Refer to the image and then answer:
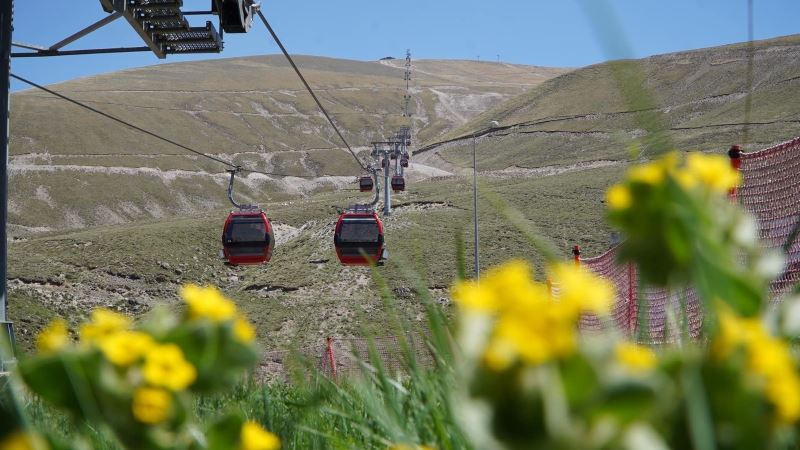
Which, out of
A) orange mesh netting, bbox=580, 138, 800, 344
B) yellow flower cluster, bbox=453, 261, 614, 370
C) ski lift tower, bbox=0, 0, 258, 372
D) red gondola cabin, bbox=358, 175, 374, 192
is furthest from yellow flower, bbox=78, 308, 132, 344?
red gondola cabin, bbox=358, 175, 374, 192

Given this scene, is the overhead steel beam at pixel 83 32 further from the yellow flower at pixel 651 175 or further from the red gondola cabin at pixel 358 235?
Answer: the yellow flower at pixel 651 175

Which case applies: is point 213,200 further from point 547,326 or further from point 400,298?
point 547,326

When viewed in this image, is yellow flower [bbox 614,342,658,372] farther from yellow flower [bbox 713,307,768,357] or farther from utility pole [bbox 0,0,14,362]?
utility pole [bbox 0,0,14,362]

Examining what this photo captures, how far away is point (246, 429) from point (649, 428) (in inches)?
12.3

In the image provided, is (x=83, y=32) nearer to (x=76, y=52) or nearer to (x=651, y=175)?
(x=76, y=52)

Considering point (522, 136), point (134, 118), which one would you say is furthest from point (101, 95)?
point (522, 136)

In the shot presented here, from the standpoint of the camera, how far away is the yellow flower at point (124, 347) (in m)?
0.64

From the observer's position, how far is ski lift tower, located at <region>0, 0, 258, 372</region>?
9570 millimetres

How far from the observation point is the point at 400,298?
35969mm

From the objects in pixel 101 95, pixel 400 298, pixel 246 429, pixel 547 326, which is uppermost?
pixel 101 95

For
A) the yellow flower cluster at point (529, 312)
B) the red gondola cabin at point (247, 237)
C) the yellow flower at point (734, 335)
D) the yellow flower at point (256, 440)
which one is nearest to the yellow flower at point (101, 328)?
the yellow flower at point (256, 440)

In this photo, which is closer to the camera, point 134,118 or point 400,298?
point 400,298

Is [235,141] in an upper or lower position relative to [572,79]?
lower

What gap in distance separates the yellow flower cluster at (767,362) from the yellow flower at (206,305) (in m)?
0.37
